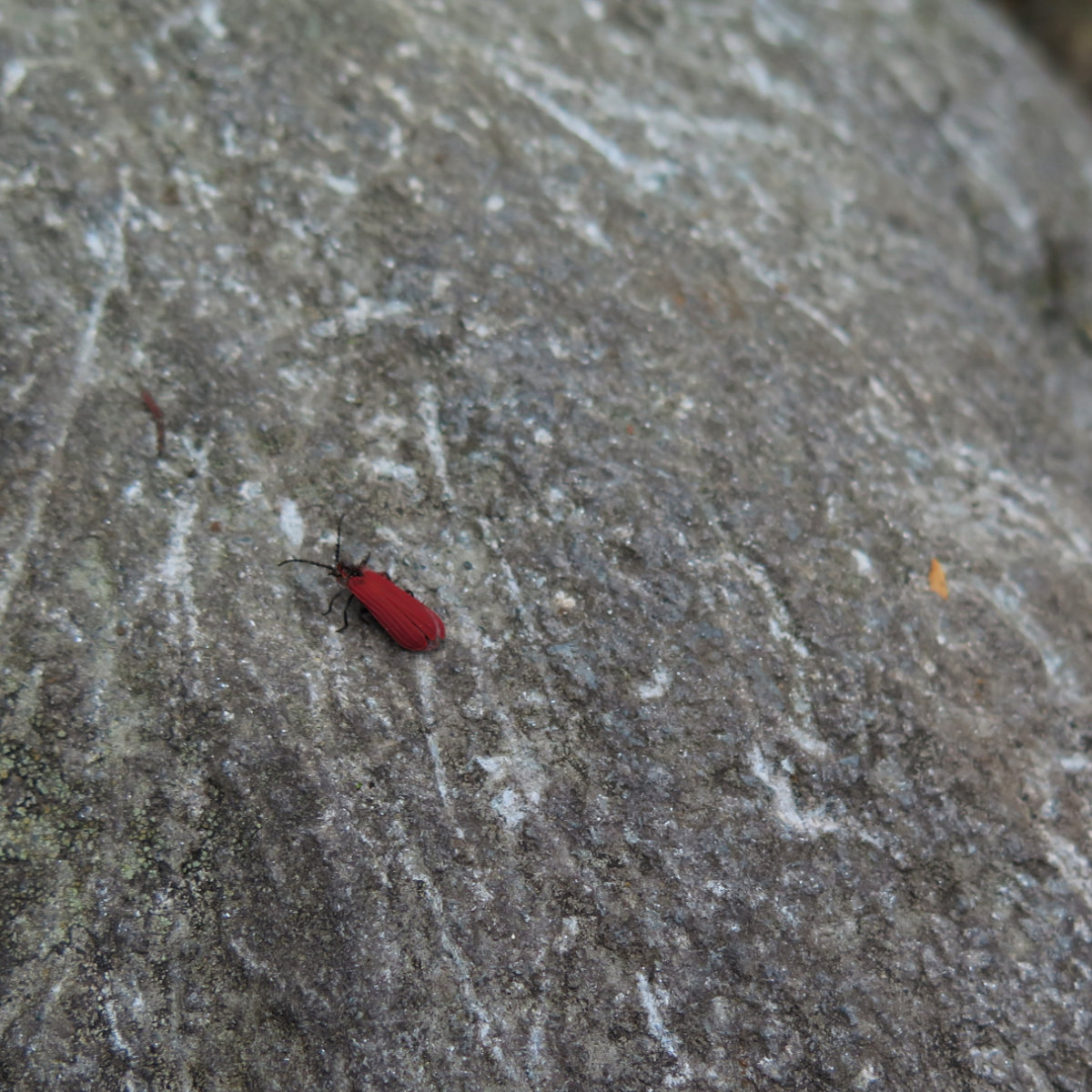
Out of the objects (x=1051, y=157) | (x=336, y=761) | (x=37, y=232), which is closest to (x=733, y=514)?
(x=336, y=761)

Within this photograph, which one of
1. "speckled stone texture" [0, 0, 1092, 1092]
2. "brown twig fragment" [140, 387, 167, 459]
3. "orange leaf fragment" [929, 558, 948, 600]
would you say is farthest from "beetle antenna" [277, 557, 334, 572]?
"orange leaf fragment" [929, 558, 948, 600]

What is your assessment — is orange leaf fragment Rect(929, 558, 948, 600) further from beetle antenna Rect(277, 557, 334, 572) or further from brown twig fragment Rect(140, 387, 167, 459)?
brown twig fragment Rect(140, 387, 167, 459)

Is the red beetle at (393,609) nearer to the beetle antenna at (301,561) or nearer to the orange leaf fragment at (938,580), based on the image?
the beetle antenna at (301,561)

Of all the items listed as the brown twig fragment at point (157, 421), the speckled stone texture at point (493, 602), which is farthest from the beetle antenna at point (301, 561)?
the brown twig fragment at point (157, 421)

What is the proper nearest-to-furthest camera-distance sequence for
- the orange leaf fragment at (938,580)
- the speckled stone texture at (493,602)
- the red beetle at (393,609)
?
the speckled stone texture at (493,602) < the red beetle at (393,609) < the orange leaf fragment at (938,580)

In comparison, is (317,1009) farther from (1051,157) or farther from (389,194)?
(1051,157)

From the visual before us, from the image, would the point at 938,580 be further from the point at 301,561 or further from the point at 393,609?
the point at 301,561

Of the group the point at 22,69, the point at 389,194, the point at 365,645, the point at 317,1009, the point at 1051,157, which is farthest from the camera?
the point at 1051,157

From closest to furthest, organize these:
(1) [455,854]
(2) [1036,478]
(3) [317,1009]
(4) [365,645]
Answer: (3) [317,1009], (1) [455,854], (4) [365,645], (2) [1036,478]
